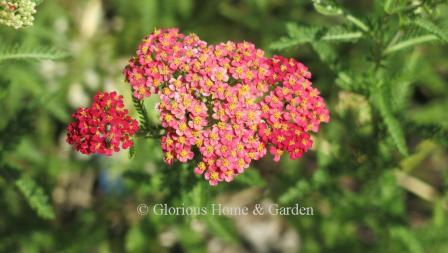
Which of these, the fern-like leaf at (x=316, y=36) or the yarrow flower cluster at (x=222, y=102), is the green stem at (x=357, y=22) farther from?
the yarrow flower cluster at (x=222, y=102)

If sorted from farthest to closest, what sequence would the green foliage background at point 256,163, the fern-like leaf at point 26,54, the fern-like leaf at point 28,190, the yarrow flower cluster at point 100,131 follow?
the fern-like leaf at point 28,190
the green foliage background at point 256,163
the fern-like leaf at point 26,54
the yarrow flower cluster at point 100,131

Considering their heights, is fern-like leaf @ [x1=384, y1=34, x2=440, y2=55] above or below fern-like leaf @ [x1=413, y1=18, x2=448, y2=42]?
above

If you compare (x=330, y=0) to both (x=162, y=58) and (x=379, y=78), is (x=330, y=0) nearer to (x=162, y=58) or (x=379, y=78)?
(x=379, y=78)

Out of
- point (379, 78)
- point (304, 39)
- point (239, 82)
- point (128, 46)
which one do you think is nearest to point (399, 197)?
point (379, 78)

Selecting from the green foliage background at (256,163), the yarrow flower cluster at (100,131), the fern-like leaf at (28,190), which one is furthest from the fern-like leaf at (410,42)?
the fern-like leaf at (28,190)

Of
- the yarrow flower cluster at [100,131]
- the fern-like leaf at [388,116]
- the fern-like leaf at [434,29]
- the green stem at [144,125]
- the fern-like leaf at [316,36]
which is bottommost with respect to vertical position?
the yarrow flower cluster at [100,131]

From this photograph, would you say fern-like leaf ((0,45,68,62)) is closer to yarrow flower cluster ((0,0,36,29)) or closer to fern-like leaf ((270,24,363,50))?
yarrow flower cluster ((0,0,36,29))

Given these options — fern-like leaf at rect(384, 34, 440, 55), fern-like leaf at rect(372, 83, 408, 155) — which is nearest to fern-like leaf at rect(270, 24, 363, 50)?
fern-like leaf at rect(384, 34, 440, 55)

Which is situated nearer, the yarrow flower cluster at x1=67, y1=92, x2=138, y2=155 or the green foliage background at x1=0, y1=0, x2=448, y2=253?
the yarrow flower cluster at x1=67, y1=92, x2=138, y2=155
